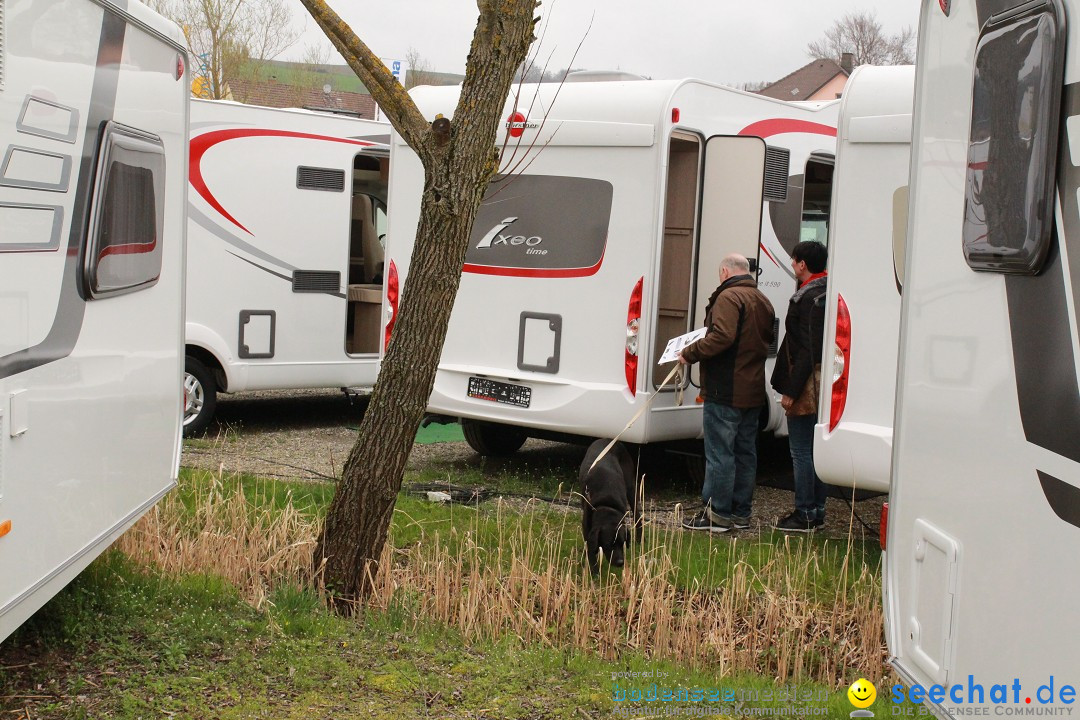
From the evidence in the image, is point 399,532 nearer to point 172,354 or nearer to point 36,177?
point 172,354

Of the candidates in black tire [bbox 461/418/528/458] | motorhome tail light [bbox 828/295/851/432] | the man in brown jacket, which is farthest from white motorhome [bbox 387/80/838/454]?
motorhome tail light [bbox 828/295/851/432]

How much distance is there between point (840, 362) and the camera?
5715mm

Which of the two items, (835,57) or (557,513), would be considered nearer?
(557,513)

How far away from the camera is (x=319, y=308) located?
910 cm

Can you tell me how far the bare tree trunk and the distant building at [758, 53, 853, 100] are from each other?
28.0 m

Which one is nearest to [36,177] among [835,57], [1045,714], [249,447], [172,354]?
[172,354]

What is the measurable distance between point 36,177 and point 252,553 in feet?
7.82

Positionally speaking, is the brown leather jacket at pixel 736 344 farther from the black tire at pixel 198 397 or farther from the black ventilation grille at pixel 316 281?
the black tire at pixel 198 397

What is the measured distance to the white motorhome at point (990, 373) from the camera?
7.46ft

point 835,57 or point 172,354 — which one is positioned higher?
point 835,57

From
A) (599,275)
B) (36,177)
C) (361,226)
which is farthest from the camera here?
(361,226)

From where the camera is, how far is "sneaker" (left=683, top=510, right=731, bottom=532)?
651 centimetres

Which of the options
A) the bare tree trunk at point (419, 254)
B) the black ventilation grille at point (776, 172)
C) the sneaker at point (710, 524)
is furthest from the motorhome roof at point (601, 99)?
the sneaker at point (710, 524)

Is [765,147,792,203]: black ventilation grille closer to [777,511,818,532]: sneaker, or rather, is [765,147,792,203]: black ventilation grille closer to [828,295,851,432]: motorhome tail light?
[828,295,851,432]: motorhome tail light
